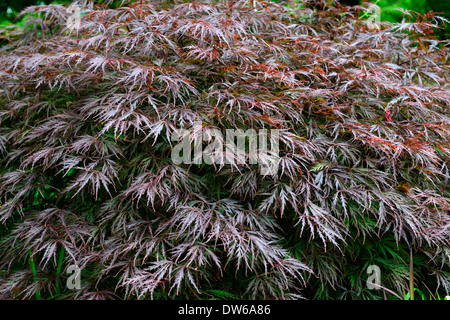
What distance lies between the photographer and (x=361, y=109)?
76.9 inches

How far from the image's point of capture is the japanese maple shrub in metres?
1.61

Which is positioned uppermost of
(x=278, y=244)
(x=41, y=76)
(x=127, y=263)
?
(x=41, y=76)

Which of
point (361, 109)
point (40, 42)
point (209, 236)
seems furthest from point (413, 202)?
point (40, 42)

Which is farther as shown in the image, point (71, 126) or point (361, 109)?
point (361, 109)

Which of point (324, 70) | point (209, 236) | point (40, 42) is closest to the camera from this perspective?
point (209, 236)

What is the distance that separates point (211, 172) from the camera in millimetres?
1748

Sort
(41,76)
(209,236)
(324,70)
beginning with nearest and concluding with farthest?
(209,236) → (41,76) → (324,70)

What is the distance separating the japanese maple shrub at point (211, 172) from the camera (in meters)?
1.61

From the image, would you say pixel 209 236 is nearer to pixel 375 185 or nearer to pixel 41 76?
pixel 375 185

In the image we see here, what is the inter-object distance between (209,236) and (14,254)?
1053 mm

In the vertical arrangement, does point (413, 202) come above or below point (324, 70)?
below

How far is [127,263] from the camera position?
1588 mm

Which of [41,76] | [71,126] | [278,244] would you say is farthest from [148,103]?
[278,244]

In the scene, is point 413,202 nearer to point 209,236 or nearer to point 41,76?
point 209,236
